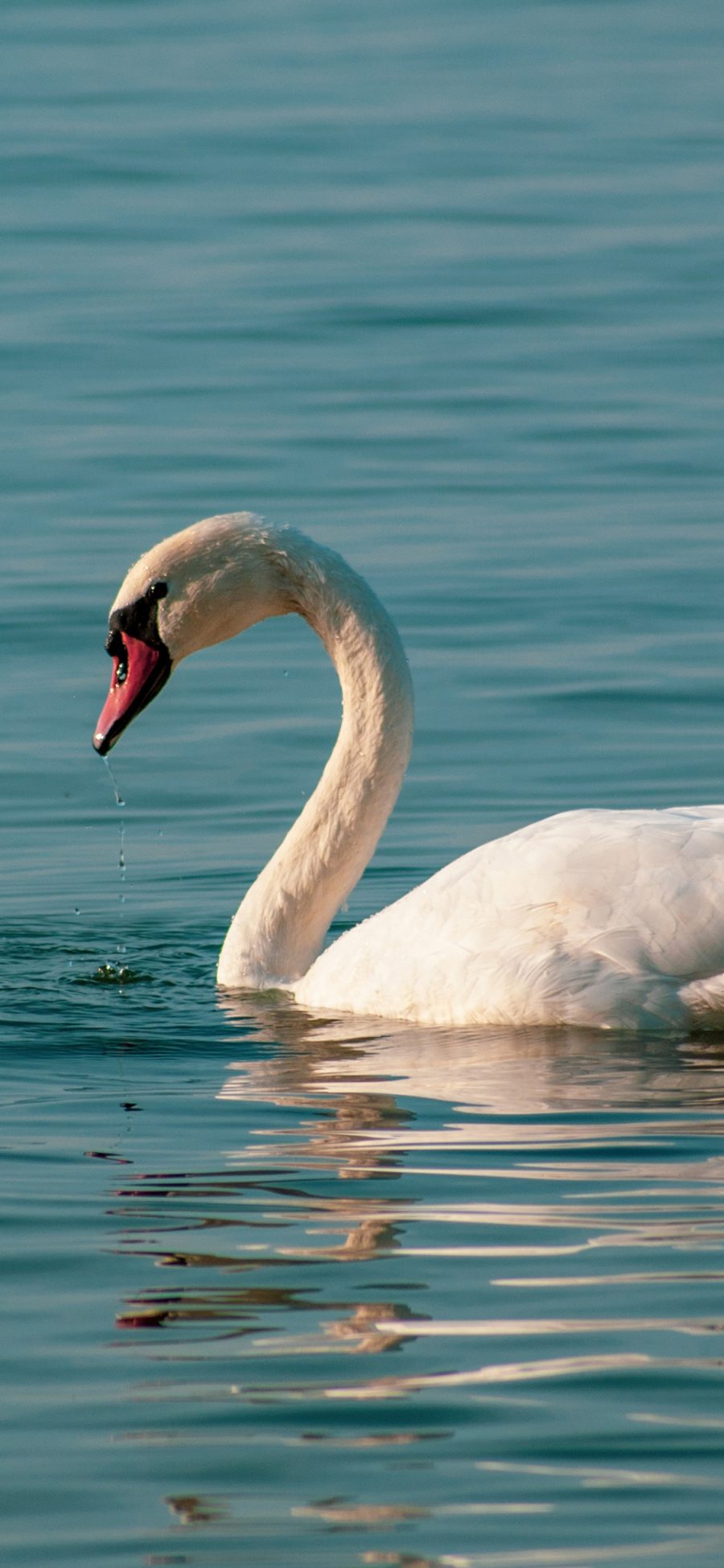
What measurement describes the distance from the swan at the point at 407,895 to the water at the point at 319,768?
0.16 m

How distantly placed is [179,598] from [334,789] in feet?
2.86

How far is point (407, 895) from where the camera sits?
341 inches

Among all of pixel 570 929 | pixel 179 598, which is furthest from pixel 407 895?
pixel 179 598

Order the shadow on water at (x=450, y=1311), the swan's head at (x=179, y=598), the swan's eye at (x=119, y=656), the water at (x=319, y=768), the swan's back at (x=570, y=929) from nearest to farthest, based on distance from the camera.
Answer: the shadow on water at (x=450, y=1311), the water at (x=319, y=768), the swan's back at (x=570, y=929), the swan's head at (x=179, y=598), the swan's eye at (x=119, y=656)

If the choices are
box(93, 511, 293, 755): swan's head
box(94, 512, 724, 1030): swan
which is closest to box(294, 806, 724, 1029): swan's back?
box(94, 512, 724, 1030): swan

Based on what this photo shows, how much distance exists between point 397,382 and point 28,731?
254 inches

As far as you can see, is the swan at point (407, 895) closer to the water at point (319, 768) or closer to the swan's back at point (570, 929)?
the swan's back at point (570, 929)

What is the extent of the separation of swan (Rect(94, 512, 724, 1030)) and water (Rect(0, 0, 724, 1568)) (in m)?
0.16

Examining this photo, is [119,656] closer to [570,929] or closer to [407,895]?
[407,895]

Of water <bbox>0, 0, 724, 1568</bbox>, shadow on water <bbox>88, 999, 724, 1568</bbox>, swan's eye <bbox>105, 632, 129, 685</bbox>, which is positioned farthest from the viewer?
swan's eye <bbox>105, 632, 129, 685</bbox>

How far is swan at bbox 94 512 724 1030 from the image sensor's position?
7.50 metres

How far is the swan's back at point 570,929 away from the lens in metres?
7.44

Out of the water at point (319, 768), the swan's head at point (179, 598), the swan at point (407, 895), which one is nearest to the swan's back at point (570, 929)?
the swan at point (407, 895)

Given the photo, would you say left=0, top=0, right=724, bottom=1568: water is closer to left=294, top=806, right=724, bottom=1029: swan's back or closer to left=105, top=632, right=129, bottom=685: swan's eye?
left=294, top=806, right=724, bottom=1029: swan's back
